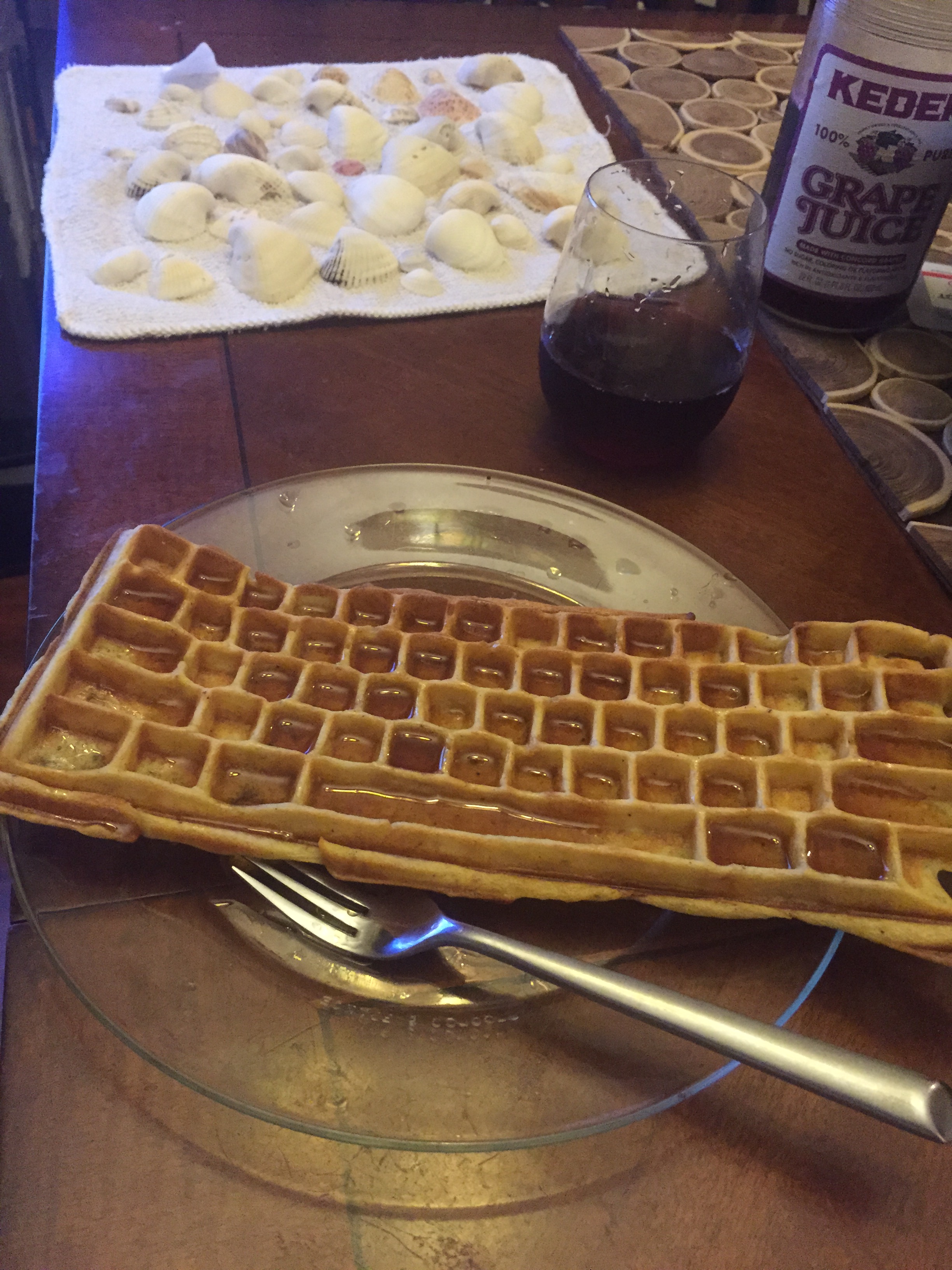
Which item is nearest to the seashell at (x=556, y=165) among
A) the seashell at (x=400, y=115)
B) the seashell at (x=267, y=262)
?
the seashell at (x=400, y=115)

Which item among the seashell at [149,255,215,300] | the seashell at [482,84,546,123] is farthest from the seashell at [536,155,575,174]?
the seashell at [149,255,215,300]

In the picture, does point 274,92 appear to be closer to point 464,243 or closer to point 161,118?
point 161,118

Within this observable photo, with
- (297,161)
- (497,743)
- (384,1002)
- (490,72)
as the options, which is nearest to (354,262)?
(297,161)

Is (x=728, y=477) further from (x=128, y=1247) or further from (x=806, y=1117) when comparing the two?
(x=128, y=1247)

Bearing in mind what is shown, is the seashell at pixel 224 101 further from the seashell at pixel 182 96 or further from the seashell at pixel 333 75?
the seashell at pixel 333 75

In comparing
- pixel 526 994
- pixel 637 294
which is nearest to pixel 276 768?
pixel 526 994
